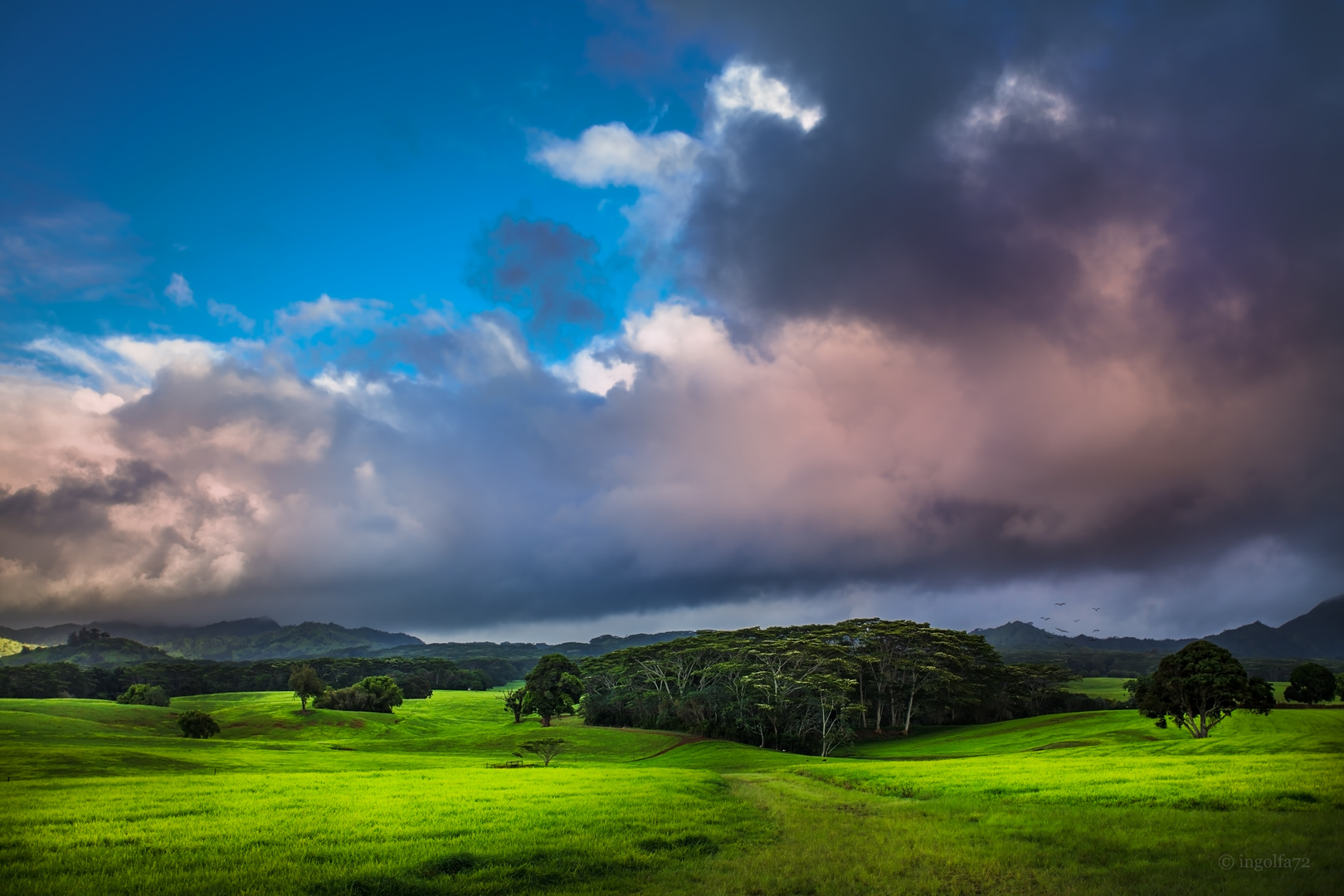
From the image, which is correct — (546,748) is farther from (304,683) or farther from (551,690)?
(304,683)

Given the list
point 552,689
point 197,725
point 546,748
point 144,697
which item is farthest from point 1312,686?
point 144,697

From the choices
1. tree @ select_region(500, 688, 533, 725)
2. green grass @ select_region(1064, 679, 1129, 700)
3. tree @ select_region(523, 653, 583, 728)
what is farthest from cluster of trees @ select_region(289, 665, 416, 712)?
green grass @ select_region(1064, 679, 1129, 700)

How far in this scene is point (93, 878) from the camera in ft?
48.3

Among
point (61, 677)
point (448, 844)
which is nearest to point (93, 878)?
point (448, 844)

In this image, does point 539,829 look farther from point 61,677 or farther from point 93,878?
point 61,677

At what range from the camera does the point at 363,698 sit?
401 feet

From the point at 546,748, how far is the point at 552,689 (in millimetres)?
50395

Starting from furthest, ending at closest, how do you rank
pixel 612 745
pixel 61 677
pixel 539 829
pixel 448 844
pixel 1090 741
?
pixel 61 677 < pixel 612 745 < pixel 1090 741 < pixel 539 829 < pixel 448 844

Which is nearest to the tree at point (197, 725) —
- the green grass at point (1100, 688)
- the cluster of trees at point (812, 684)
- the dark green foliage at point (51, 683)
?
the cluster of trees at point (812, 684)

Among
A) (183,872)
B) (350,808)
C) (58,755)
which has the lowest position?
(58,755)

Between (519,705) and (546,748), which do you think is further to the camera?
(519,705)

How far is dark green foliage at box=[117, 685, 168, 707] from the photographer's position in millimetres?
134125

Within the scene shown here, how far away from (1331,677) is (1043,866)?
12406 cm

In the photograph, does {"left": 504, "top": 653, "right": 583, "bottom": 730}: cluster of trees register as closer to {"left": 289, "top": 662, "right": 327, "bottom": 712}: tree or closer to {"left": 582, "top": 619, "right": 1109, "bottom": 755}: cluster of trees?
{"left": 582, "top": 619, "right": 1109, "bottom": 755}: cluster of trees
